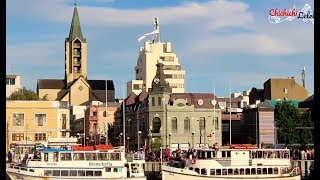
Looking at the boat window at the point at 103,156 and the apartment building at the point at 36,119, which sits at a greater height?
the apartment building at the point at 36,119

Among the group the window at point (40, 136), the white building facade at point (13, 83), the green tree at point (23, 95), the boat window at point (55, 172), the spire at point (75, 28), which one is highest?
the spire at point (75, 28)

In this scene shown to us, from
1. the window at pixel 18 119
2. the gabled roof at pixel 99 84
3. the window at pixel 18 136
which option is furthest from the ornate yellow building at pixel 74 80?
the window at pixel 18 136

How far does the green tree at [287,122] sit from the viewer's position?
257 feet

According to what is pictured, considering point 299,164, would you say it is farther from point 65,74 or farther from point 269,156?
point 65,74

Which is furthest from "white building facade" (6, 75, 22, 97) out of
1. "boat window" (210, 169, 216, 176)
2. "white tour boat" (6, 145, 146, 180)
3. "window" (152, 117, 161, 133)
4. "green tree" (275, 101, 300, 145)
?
"boat window" (210, 169, 216, 176)

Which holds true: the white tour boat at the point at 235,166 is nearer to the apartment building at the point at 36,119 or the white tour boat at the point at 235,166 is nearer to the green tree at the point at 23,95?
the apartment building at the point at 36,119

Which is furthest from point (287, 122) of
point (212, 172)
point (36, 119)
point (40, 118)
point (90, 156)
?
point (90, 156)

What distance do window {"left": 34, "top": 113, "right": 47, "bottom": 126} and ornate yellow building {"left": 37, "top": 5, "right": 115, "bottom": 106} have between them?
54118 mm

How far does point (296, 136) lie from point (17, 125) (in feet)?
104

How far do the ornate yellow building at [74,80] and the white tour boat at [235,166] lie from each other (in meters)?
88.1

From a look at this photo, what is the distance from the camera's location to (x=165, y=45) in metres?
148

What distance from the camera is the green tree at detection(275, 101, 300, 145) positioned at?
78.4m

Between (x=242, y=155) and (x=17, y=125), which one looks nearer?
(x=242, y=155)
